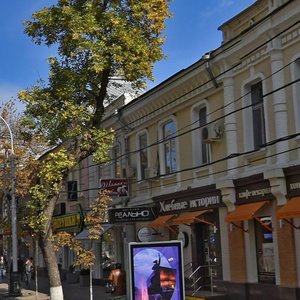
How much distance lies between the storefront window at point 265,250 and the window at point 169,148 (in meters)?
5.61

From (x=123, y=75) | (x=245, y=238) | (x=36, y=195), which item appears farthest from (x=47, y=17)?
(x=245, y=238)

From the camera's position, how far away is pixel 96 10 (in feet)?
58.6

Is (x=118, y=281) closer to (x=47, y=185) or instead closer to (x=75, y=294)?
(x=47, y=185)

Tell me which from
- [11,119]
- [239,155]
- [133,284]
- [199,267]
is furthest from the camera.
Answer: [11,119]

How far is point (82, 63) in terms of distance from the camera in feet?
60.2

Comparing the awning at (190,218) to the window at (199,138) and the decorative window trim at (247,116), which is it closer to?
the window at (199,138)

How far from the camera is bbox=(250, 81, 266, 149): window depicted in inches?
658

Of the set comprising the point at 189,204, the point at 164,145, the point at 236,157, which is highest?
the point at 164,145

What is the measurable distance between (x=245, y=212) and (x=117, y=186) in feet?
27.8

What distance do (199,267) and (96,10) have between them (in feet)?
30.3

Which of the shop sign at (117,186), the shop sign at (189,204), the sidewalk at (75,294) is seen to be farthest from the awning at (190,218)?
the sidewalk at (75,294)

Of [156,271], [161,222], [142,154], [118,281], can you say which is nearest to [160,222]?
[161,222]

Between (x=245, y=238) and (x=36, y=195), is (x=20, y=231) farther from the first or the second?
(x=245, y=238)

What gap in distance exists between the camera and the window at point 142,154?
79.1ft
